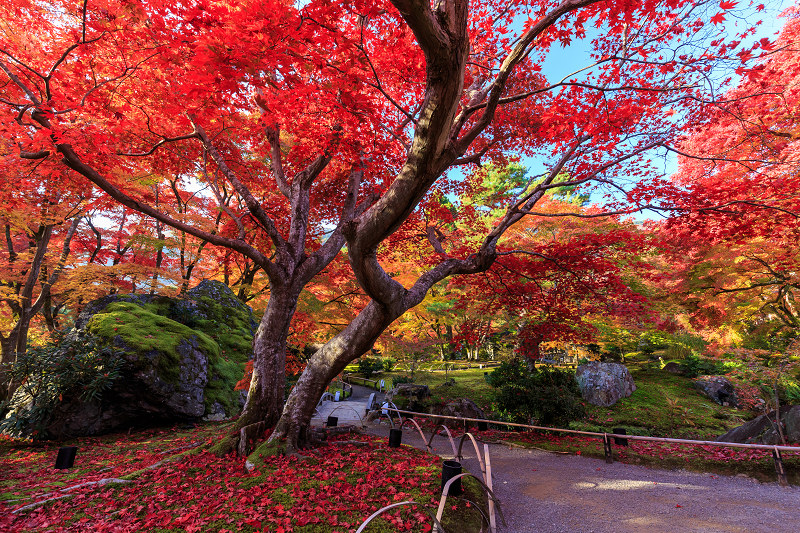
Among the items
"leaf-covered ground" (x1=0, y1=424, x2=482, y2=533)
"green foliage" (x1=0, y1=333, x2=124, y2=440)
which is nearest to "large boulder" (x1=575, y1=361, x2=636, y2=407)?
"leaf-covered ground" (x1=0, y1=424, x2=482, y2=533)

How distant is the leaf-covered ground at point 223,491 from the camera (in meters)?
3.36

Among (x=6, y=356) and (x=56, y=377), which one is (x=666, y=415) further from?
(x=6, y=356)

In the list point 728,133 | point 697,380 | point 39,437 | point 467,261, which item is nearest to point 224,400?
point 39,437

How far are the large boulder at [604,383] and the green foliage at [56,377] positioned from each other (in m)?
13.9

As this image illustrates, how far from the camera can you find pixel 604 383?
11.5 m

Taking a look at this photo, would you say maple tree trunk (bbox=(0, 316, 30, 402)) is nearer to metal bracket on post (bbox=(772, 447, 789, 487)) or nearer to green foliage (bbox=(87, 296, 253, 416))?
green foliage (bbox=(87, 296, 253, 416))

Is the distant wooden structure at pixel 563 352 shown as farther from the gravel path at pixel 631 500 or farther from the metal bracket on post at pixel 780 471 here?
the metal bracket on post at pixel 780 471

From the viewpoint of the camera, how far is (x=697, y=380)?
516 inches

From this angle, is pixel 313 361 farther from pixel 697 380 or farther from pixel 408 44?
pixel 697 380

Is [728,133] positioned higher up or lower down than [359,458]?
higher up

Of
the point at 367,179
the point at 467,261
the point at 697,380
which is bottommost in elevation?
the point at 697,380

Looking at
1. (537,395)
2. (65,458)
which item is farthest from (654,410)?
(65,458)

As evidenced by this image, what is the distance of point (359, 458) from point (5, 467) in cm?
587

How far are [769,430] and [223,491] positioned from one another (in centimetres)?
1072
